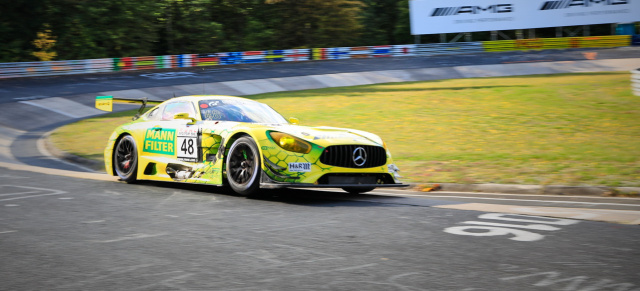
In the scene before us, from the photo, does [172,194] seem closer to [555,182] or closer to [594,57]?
[555,182]

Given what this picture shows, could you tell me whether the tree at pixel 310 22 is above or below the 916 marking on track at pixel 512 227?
above

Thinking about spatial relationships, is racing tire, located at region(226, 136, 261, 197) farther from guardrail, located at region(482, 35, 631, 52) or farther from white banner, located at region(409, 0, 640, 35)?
white banner, located at region(409, 0, 640, 35)

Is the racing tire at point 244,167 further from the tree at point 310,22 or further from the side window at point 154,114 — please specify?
the tree at point 310,22

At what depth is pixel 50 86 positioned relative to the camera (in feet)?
106

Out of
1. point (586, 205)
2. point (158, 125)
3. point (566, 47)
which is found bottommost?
point (586, 205)

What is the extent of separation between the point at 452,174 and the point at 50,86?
26.2 meters

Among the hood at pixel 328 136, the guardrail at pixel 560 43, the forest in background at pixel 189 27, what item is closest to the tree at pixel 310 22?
the forest in background at pixel 189 27

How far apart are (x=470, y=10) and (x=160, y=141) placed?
1951 inches

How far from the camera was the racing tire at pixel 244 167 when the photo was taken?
26.9ft

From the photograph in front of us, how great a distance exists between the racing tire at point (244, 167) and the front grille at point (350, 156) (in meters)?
0.79

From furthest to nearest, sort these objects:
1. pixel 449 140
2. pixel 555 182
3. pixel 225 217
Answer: pixel 449 140 < pixel 555 182 < pixel 225 217

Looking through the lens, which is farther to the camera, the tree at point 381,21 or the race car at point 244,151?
the tree at point 381,21

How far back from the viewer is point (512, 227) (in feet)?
21.0

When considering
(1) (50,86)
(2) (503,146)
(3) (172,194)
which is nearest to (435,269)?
(3) (172,194)
